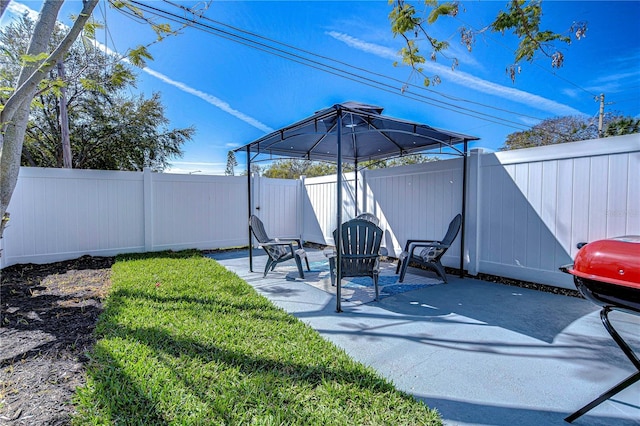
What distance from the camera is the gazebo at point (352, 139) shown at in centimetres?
338

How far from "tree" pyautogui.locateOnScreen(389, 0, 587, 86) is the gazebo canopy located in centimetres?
89

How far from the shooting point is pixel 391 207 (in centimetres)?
620

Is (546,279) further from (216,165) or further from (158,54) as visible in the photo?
(216,165)

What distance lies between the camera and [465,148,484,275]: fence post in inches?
186

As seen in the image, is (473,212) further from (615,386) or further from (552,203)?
(615,386)

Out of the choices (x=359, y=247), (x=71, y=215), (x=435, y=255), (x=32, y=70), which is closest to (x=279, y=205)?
(x=71, y=215)

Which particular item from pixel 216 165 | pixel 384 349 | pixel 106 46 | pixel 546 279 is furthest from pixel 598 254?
pixel 216 165

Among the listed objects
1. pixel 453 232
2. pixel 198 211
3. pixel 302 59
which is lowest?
pixel 453 232

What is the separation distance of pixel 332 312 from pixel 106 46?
366 centimetres

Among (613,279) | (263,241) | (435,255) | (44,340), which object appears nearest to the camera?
(613,279)

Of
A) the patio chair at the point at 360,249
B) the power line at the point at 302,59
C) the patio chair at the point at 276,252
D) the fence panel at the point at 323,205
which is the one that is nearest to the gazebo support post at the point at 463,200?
the power line at the point at 302,59

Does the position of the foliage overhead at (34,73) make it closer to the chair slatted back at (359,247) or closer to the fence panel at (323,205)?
the chair slatted back at (359,247)

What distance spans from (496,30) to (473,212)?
2.62 metres

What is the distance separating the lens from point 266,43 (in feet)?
26.1
